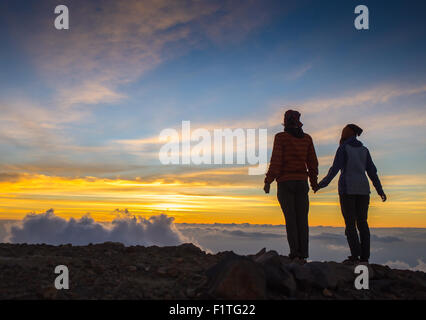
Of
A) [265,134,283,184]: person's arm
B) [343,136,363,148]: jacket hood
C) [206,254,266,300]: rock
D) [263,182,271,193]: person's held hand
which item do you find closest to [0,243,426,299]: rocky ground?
[206,254,266,300]: rock

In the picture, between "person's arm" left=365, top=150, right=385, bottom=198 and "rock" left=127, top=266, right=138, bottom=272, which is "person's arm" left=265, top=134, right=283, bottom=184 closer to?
"person's arm" left=365, top=150, right=385, bottom=198

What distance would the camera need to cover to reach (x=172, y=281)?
6645 millimetres

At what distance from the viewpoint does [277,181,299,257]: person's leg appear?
26.4 ft

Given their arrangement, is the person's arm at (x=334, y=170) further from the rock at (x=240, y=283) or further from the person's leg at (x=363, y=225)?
the rock at (x=240, y=283)

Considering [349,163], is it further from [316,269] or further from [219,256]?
[219,256]

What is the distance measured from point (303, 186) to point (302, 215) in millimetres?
634

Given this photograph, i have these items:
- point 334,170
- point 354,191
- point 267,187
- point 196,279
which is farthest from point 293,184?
point 196,279

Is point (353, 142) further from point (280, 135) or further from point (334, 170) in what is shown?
point (280, 135)

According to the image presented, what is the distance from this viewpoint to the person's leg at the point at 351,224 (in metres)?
8.11

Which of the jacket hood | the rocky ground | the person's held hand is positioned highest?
the jacket hood

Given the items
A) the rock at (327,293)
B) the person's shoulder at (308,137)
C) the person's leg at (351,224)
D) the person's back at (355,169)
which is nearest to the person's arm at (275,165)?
the person's shoulder at (308,137)

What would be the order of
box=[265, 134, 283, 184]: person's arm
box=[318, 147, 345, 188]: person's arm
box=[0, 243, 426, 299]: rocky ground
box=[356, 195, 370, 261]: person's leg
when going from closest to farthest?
box=[0, 243, 426, 299]: rocky ground < box=[265, 134, 283, 184]: person's arm < box=[356, 195, 370, 261]: person's leg < box=[318, 147, 345, 188]: person's arm

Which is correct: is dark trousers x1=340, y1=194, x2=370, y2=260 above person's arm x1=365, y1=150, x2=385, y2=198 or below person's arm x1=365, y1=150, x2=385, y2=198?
below
